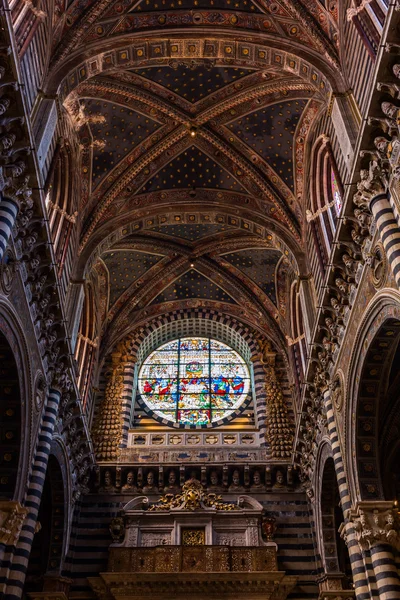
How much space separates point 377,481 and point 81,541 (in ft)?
29.0

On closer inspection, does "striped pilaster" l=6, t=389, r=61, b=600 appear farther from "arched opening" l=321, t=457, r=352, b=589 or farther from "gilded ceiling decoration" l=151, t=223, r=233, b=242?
"gilded ceiling decoration" l=151, t=223, r=233, b=242

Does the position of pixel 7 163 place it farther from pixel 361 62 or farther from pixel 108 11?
pixel 361 62

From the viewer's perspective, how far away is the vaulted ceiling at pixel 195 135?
15.0m

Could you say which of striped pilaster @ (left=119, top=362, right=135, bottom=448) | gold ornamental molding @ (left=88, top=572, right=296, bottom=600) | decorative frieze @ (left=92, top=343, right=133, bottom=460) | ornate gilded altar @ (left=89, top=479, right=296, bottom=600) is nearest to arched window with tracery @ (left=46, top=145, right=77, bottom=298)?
decorative frieze @ (left=92, top=343, right=133, bottom=460)

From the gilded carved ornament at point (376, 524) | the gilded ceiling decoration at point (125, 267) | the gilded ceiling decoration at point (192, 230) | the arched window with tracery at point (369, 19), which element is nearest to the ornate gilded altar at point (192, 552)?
the gilded carved ornament at point (376, 524)

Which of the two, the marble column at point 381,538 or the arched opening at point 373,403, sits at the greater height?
the arched opening at point 373,403

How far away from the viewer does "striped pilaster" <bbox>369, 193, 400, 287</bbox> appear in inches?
391

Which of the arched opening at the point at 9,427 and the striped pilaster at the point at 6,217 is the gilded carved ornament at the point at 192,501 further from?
the striped pilaster at the point at 6,217

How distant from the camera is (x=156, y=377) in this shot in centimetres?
2181

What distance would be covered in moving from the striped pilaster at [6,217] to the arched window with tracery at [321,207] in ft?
26.0

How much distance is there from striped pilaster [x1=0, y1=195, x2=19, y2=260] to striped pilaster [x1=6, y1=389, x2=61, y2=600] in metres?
4.99

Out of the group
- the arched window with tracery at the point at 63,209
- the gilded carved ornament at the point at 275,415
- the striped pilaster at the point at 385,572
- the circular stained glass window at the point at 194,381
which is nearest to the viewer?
the striped pilaster at the point at 385,572

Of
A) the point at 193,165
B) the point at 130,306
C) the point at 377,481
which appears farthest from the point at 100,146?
the point at 377,481

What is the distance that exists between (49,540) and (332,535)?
7604 millimetres
